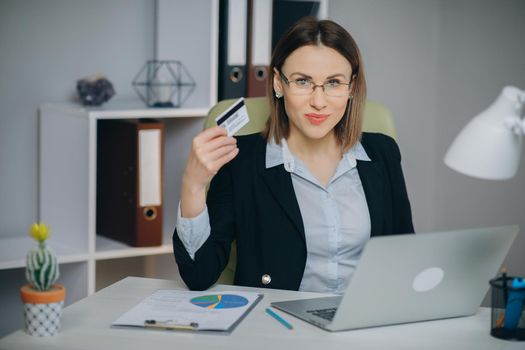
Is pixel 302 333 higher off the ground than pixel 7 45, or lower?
lower

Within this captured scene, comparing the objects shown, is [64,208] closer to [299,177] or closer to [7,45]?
[7,45]

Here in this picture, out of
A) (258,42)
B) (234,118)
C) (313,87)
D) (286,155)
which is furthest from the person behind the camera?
(258,42)

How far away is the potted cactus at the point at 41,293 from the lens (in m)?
1.40

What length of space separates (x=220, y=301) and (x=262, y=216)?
0.37 meters

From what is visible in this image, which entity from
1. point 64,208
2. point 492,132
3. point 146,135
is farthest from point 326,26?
point 64,208

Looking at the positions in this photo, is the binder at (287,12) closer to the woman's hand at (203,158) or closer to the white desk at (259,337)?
the woman's hand at (203,158)

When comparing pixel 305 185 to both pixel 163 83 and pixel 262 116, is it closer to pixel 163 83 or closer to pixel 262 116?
pixel 262 116

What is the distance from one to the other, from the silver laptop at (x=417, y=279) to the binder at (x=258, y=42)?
4.62 feet

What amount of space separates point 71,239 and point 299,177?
3.48ft

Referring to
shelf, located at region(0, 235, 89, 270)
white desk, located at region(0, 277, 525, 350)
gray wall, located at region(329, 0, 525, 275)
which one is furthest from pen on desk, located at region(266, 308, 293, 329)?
gray wall, located at region(329, 0, 525, 275)

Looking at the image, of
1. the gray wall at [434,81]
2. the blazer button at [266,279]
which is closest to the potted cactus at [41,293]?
the blazer button at [266,279]

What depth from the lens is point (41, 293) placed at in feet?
4.59

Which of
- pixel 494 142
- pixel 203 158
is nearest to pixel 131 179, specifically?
pixel 203 158

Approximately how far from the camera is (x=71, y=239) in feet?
9.07
